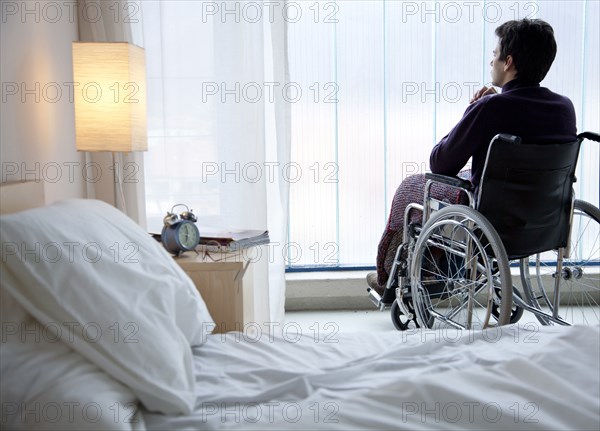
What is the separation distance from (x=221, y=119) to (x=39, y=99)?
95cm

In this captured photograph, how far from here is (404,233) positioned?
10.6 feet

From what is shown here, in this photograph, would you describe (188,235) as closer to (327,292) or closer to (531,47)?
(531,47)

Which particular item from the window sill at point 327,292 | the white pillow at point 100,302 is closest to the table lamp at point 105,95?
the white pillow at point 100,302

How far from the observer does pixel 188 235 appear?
2.52 m

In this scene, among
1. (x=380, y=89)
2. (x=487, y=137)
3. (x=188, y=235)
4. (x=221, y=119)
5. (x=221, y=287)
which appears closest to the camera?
(x=221, y=287)

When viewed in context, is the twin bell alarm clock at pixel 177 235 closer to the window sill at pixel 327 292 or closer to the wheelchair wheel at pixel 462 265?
the wheelchair wheel at pixel 462 265

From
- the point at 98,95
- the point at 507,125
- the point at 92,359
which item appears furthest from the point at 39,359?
the point at 507,125

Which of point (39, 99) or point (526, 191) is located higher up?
point (39, 99)

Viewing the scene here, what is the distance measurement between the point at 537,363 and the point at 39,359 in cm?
99

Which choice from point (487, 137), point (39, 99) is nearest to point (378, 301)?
point (487, 137)

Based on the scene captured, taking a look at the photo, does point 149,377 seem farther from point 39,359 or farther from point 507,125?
point 507,125

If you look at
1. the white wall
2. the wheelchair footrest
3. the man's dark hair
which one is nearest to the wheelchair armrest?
the man's dark hair

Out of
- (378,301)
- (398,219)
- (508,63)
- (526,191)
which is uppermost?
(508,63)

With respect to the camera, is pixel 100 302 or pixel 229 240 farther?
pixel 229 240
